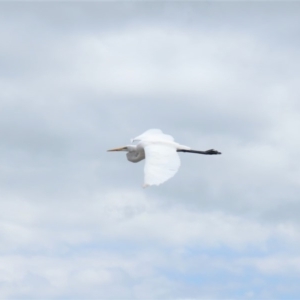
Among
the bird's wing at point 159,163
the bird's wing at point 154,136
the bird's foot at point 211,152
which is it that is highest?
the bird's foot at point 211,152

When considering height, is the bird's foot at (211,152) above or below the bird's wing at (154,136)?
above

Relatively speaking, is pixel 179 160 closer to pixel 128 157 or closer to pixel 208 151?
pixel 128 157

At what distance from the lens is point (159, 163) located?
197ft

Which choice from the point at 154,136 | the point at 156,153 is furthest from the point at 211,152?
the point at 156,153

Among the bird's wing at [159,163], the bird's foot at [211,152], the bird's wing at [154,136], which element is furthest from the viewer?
the bird's foot at [211,152]

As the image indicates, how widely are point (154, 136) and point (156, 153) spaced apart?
5.74m

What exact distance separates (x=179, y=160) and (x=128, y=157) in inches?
328

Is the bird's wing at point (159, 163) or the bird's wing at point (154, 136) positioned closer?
the bird's wing at point (159, 163)

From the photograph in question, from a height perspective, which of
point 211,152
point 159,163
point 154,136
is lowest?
point 159,163

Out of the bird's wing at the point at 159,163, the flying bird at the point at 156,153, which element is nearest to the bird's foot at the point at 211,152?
the flying bird at the point at 156,153

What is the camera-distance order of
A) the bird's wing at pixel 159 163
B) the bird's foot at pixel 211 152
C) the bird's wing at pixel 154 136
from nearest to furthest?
the bird's wing at pixel 159 163 → the bird's wing at pixel 154 136 → the bird's foot at pixel 211 152

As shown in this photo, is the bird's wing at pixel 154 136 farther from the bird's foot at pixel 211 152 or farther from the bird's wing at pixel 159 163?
the bird's foot at pixel 211 152

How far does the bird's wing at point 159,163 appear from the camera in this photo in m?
56.9

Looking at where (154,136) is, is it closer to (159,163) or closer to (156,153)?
(156,153)
